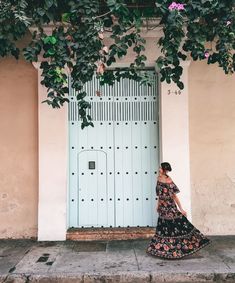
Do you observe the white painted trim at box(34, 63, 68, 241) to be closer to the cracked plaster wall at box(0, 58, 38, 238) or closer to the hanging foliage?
the cracked plaster wall at box(0, 58, 38, 238)

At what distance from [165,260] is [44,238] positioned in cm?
244

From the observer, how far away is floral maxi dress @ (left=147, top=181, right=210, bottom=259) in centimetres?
598

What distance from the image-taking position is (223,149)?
7406mm

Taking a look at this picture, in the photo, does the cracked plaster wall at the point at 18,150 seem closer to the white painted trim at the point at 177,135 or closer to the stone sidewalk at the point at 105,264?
the stone sidewalk at the point at 105,264

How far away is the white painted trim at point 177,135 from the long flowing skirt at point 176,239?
118 centimetres

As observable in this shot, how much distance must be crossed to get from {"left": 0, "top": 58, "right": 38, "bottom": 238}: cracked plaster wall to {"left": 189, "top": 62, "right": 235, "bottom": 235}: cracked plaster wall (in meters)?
3.08

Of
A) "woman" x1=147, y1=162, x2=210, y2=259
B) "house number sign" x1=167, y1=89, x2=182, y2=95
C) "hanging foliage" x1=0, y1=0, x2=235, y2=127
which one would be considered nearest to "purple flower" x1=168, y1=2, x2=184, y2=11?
"hanging foliage" x1=0, y1=0, x2=235, y2=127

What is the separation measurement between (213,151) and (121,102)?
80.8 inches

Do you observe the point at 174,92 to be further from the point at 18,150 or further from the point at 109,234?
the point at 18,150

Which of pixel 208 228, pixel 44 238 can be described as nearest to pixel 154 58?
pixel 208 228

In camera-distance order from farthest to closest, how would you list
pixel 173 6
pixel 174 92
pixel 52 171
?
pixel 174 92 < pixel 52 171 < pixel 173 6

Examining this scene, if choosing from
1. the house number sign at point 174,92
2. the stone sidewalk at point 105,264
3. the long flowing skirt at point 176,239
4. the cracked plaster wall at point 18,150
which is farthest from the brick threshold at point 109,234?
the house number sign at point 174,92

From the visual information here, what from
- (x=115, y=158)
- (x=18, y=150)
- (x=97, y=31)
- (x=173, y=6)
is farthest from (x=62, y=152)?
(x=173, y=6)

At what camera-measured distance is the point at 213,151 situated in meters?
7.40
